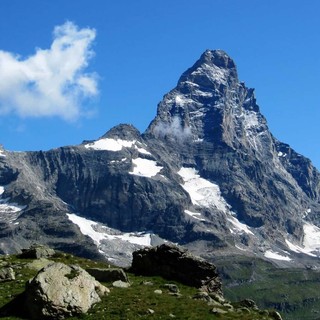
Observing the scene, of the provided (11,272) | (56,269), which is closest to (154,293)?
(56,269)

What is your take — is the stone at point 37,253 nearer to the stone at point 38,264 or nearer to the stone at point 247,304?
the stone at point 38,264

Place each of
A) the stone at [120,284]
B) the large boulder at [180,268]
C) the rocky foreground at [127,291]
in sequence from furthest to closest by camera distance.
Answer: the large boulder at [180,268]
the stone at [120,284]
the rocky foreground at [127,291]

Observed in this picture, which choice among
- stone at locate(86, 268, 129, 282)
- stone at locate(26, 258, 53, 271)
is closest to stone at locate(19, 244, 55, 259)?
stone at locate(26, 258, 53, 271)

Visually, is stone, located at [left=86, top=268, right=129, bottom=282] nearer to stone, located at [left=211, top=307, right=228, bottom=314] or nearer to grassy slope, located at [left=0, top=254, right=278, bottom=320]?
grassy slope, located at [left=0, top=254, right=278, bottom=320]

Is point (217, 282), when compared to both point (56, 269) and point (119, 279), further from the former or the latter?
point (56, 269)

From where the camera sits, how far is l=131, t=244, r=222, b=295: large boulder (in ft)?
180

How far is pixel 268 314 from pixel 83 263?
2175cm

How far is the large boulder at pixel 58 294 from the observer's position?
1631 inches

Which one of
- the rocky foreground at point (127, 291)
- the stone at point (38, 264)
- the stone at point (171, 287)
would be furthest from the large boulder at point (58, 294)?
the stone at point (38, 264)

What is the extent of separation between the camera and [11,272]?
170ft

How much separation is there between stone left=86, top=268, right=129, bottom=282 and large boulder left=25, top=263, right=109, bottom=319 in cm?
714

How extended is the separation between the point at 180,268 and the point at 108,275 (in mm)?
7114

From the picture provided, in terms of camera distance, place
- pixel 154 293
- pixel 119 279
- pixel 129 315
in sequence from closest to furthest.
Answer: pixel 129 315
pixel 154 293
pixel 119 279

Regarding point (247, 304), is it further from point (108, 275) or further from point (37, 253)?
point (37, 253)
